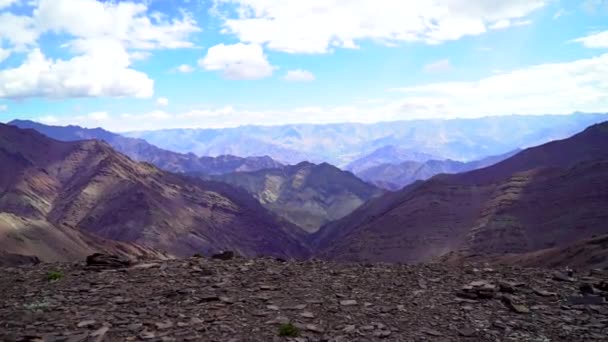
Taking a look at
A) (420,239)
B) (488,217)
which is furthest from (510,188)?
(420,239)

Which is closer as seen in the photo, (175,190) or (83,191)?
(83,191)

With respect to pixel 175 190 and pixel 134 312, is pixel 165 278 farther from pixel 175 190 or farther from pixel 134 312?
pixel 175 190

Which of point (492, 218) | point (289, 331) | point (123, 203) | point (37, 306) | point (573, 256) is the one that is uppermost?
point (289, 331)

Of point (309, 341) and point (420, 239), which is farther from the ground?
point (309, 341)

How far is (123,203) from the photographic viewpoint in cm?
11681

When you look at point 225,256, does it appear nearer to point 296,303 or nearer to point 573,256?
point 296,303

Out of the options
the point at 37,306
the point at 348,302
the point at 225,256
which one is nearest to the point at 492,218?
the point at 225,256

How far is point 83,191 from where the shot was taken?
12675 centimetres

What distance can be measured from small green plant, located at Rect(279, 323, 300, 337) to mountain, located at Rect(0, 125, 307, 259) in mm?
97091

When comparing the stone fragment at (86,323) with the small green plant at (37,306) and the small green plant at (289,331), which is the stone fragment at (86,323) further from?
the small green plant at (289,331)

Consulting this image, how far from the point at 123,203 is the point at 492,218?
275 ft

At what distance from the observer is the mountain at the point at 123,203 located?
11062cm

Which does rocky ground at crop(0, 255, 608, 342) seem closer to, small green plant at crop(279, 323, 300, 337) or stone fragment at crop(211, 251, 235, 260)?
small green plant at crop(279, 323, 300, 337)

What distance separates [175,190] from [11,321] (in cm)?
13639
